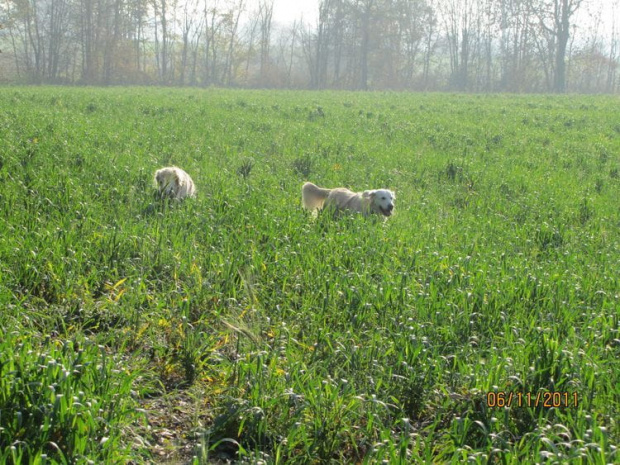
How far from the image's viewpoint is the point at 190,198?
7.76m

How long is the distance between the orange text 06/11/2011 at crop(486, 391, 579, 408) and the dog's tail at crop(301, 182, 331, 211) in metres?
5.53

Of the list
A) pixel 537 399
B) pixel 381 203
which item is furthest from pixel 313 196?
pixel 537 399

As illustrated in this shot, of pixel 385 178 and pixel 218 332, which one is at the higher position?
pixel 385 178

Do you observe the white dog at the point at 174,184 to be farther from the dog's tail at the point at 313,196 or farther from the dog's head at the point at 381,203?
the dog's head at the point at 381,203

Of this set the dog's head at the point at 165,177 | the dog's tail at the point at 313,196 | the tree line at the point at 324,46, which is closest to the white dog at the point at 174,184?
the dog's head at the point at 165,177

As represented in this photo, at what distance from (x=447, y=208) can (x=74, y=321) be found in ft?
19.7

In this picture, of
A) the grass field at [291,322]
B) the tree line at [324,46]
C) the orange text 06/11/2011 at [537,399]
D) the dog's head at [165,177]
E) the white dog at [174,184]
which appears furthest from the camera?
the tree line at [324,46]

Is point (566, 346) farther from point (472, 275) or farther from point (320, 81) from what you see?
point (320, 81)

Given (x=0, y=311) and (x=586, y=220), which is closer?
(x=0, y=311)

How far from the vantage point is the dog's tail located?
8.57 meters

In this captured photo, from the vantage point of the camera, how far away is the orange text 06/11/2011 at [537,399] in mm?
3199

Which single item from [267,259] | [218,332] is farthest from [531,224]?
[218,332]

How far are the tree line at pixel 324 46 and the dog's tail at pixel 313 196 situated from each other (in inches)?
1667

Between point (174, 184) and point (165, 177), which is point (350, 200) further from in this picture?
point (165, 177)
